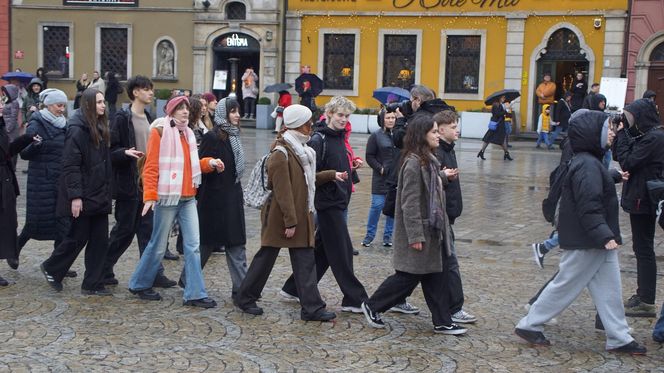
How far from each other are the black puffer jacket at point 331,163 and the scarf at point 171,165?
996mm

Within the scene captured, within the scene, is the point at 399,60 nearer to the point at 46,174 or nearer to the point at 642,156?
the point at 46,174

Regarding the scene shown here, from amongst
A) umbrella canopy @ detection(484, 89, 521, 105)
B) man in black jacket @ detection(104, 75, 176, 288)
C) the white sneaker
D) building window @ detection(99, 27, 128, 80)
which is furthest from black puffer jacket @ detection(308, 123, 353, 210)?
building window @ detection(99, 27, 128, 80)

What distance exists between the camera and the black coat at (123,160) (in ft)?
27.8

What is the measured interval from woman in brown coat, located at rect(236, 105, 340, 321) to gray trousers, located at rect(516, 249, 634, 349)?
1696mm

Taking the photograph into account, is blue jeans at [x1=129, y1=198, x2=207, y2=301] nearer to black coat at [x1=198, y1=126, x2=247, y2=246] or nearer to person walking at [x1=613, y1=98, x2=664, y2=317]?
black coat at [x1=198, y1=126, x2=247, y2=246]

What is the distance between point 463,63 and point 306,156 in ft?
76.8

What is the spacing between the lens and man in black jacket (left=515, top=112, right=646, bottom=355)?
6.70m

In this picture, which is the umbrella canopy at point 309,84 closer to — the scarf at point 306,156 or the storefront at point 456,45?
the storefront at point 456,45

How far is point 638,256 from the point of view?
315 inches

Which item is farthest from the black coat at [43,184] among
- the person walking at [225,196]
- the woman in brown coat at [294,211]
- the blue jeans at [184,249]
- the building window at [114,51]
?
the building window at [114,51]

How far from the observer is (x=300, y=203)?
7.48 m

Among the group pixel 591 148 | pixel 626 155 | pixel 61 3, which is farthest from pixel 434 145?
pixel 61 3

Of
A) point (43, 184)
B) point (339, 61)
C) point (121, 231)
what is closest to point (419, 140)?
point (121, 231)

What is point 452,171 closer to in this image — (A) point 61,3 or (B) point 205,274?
(B) point 205,274
